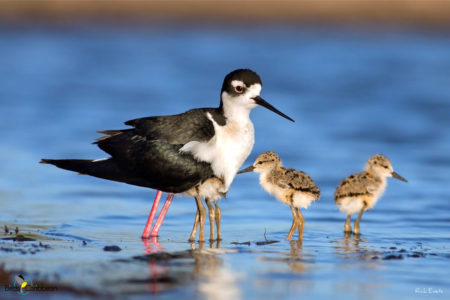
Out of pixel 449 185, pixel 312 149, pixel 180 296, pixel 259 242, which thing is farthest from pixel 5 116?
pixel 180 296

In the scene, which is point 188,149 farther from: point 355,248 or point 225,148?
point 355,248

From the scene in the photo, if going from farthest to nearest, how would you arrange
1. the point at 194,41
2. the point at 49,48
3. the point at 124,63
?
the point at 194,41, the point at 49,48, the point at 124,63

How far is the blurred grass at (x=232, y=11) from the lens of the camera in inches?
1299

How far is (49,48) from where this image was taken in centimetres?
2945

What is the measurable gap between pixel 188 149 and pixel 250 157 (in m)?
6.45

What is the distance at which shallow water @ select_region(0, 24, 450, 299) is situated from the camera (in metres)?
6.92

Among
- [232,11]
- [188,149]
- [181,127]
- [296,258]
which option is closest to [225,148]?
[188,149]

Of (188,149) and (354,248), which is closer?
(354,248)

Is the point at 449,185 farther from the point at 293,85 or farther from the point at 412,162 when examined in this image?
the point at 293,85

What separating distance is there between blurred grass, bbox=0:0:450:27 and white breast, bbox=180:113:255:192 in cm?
2486

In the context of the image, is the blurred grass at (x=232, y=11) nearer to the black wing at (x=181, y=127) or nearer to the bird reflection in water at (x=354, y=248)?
the bird reflection in water at (x=354, y=248)

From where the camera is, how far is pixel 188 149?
855cm

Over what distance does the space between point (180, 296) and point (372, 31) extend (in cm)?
2696

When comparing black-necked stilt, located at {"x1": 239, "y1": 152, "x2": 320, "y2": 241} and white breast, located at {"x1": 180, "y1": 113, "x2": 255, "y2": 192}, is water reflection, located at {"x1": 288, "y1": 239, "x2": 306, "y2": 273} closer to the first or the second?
black-necked stilt, located at {"x1": 239, "y1": 152, "x2": 320, "y2": 241}
